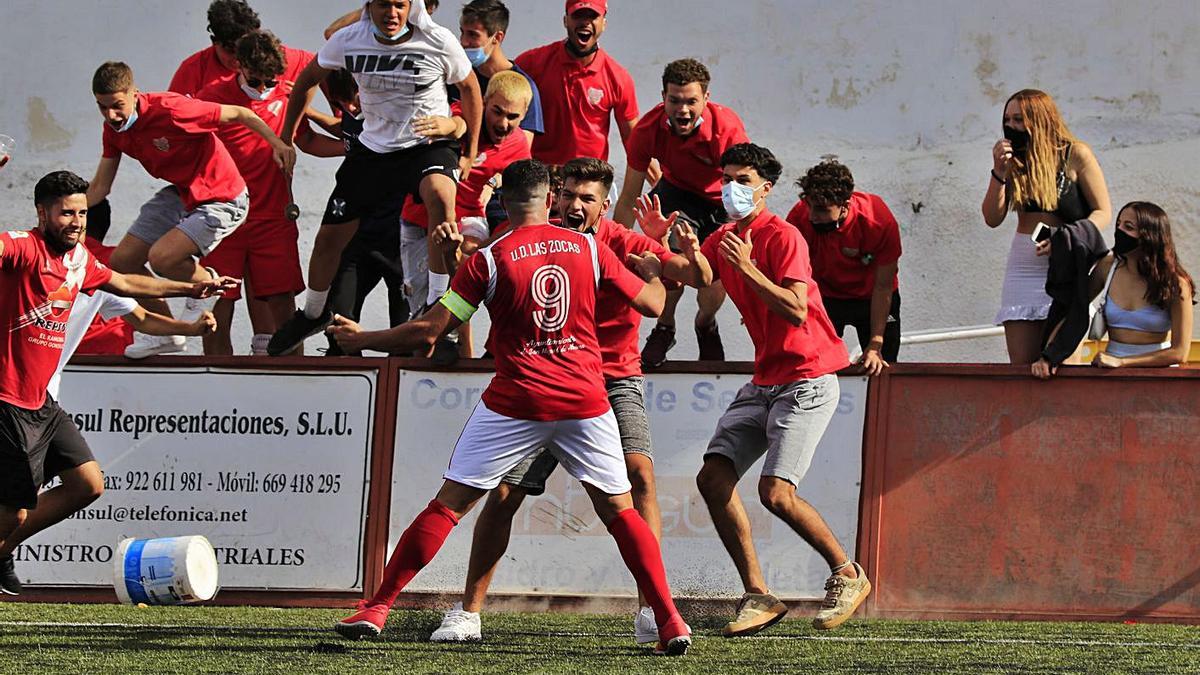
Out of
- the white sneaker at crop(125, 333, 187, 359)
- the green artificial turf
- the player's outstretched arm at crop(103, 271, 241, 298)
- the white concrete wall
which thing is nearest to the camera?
the green artificial turf

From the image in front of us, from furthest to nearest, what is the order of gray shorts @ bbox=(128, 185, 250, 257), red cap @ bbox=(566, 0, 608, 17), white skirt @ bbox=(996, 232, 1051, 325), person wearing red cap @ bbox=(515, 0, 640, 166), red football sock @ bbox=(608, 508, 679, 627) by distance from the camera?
person wearing red cap @ bbox=(515, 0, 640, 166), red cap @ bbox=(566, 0, 608, 17), gray shorts @ bbox=(128, 185, 250, 257), white skirt @ bbox=(996, 232, 1051, 325), red football sock @ bbox=(608, 508, 679, 627)

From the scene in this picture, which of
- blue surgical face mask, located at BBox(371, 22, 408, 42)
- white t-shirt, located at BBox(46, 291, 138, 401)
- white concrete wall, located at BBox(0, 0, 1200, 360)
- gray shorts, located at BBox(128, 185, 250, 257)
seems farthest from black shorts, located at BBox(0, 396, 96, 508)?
white concrete wall, located at BBox(0, 0, 1200, 360)

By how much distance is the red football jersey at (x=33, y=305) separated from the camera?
7.07 meters

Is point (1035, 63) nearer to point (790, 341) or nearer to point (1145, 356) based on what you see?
point (1145, 356)

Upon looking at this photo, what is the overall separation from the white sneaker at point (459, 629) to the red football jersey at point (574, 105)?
3055mm

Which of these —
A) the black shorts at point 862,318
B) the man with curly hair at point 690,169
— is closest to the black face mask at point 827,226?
the black shorts at point 862,318

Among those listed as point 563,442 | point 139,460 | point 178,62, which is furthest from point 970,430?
point 178,62

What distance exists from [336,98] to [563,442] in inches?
132

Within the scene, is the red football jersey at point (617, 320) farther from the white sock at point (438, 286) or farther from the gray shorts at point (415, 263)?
the gray shorts at point (415, 263)

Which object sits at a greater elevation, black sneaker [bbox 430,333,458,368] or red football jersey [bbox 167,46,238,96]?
red football jersey [bbox 167,46,238,96]

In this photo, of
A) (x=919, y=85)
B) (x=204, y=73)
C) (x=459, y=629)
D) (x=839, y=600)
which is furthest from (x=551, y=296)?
(x=919, y=85)

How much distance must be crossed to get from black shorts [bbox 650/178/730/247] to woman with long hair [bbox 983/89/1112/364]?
137cm

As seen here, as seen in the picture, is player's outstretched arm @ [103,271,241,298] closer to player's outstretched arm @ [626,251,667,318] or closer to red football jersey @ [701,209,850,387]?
player's outstretched arm @ [626,251,667,318]

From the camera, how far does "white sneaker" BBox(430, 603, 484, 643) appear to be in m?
6.59
